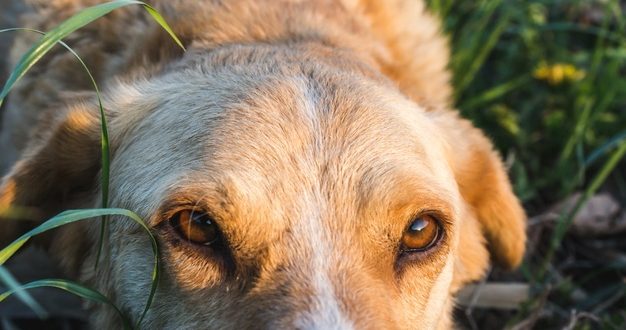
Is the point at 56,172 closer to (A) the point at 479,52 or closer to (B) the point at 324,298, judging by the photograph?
(B) the point at 324,298

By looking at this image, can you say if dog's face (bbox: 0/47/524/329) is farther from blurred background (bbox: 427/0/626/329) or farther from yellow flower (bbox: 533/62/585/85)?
yellow flower (bbox: 533/62/585/85)

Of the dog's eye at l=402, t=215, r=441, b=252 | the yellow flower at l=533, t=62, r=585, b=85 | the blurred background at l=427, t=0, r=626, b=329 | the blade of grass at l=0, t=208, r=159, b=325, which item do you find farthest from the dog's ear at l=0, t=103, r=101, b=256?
the yellow flower at l=533, t=62, r=585, b=85

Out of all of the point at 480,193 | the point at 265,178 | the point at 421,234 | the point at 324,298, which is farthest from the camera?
the point at 480,193

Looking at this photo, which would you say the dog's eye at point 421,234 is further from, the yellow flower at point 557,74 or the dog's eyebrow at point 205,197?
the yellow flower at point 557,74

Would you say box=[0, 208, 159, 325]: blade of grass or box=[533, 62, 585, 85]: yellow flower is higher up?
box=[533, 62, 585, 85]: yellow flower

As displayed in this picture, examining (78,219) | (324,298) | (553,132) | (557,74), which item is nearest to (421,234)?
(324,298)

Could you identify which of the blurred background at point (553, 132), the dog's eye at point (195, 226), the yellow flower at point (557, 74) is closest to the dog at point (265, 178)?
the dog's eye at point (195, 226)

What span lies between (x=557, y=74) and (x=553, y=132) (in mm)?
363

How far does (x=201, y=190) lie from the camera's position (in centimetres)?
271

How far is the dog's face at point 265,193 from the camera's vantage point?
2713mm

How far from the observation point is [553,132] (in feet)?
17.0

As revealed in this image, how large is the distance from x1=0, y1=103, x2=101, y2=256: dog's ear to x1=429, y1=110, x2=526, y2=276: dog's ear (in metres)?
1.38

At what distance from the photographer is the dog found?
2.73 metres

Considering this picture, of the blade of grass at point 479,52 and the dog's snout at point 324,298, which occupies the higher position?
the blade of grass at point 479,52
